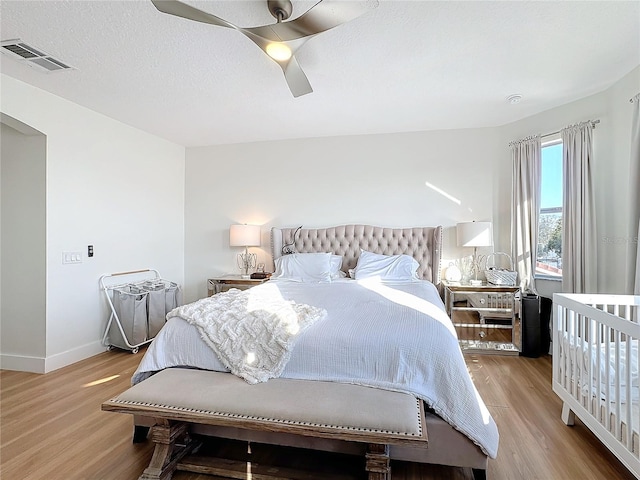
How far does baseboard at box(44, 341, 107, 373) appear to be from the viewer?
3145 mm

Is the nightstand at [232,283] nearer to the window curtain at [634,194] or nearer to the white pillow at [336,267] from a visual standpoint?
the white pillow at [336,267]

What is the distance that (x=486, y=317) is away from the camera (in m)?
3.60

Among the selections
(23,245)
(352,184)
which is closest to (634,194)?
(352,184)

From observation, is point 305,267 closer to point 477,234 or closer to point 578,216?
point 477,234

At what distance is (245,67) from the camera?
2.66 m

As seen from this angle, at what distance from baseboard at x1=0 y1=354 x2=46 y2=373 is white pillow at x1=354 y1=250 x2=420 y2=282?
312cm

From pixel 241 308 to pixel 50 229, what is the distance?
2.21m

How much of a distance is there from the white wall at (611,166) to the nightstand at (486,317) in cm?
80

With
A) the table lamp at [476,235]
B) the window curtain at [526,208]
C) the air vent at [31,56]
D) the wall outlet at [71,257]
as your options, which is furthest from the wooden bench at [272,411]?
the window curtain at [526,208]

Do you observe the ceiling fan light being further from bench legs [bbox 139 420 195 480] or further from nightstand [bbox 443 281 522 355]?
nightstand [bbox 443 281 522 355]

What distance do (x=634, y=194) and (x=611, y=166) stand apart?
590 mm

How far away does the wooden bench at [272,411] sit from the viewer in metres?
1.46

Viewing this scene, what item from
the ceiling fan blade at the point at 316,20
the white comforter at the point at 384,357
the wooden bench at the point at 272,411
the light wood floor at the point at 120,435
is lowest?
the light wood floor at the point at 120,435

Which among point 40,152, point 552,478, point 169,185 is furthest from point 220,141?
point 552,478
